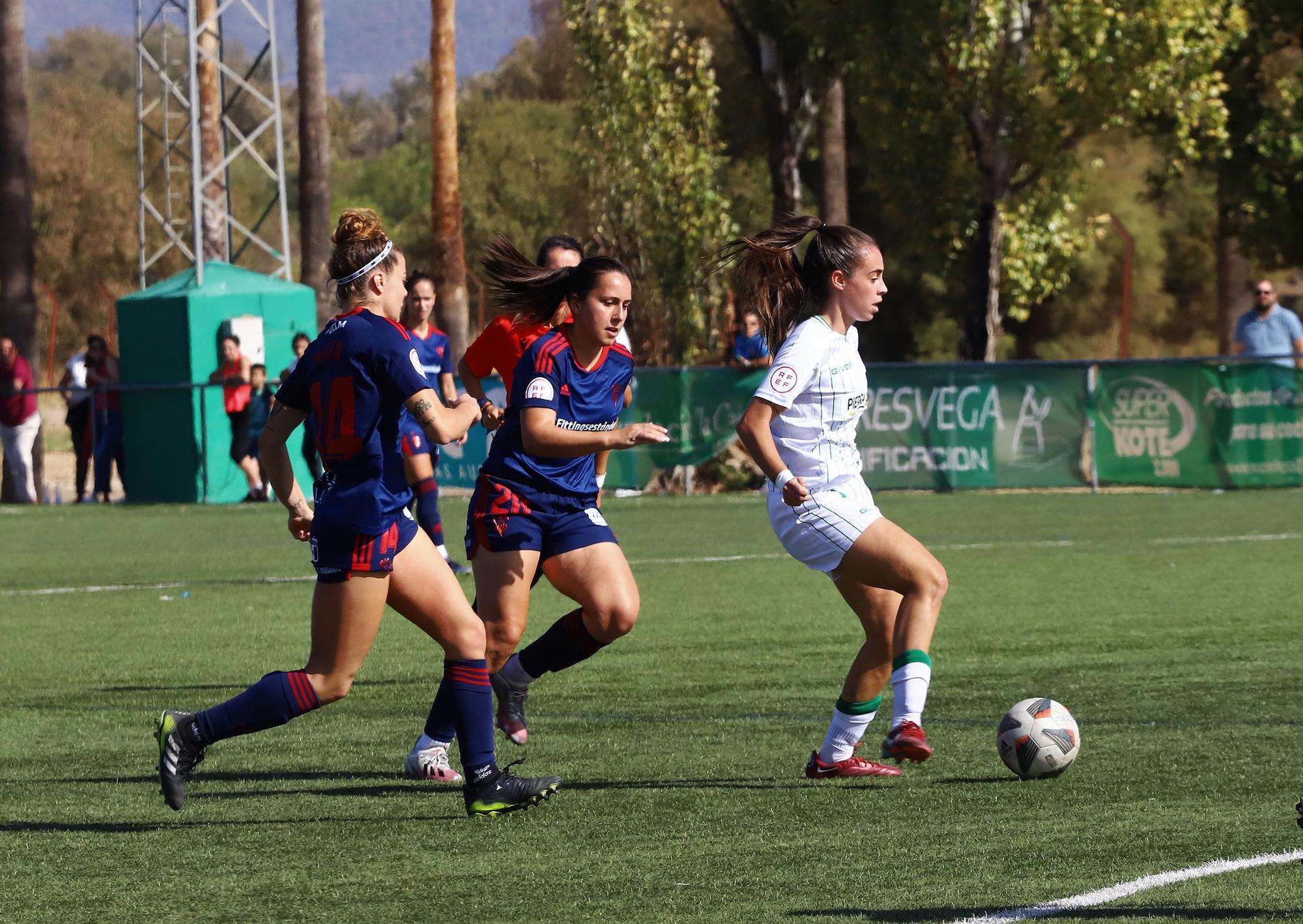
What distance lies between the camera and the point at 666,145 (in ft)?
97.5

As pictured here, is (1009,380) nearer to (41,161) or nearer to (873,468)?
(873,468)

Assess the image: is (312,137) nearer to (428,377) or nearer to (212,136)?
(212,136)

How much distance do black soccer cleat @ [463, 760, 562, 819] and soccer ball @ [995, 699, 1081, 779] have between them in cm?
154

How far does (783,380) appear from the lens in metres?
6.39

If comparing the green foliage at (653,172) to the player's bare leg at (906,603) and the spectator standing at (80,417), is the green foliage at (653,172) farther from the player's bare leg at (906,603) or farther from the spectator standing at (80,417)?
the player's bare leg at (906,603)

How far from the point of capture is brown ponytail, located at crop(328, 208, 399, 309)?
5988 millimetres

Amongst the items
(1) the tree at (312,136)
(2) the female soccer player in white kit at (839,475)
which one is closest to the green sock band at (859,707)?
(2) the female soccer player in white kit at (839,475)

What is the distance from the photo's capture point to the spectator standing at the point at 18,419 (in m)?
25.2

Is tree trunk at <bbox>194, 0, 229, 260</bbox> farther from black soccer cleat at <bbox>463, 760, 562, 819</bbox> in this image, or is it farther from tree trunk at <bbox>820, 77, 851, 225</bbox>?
black soccer cleat at <bbox>463, 760, 562, 819</bbox>

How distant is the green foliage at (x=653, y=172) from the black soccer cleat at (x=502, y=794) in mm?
22741

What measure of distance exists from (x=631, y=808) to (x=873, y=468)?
1653 cm

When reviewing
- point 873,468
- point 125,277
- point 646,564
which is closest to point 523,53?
point 125,277

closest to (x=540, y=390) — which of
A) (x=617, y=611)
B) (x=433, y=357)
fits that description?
(x=617, y=611)

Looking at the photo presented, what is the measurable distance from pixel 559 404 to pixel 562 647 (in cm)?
96
